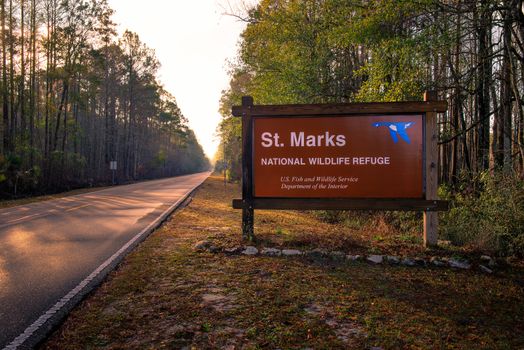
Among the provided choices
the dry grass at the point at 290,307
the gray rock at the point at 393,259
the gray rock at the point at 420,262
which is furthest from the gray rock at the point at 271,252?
the gray rock at the point at 420,262

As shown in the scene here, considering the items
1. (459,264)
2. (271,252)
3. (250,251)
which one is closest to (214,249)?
(250,251)

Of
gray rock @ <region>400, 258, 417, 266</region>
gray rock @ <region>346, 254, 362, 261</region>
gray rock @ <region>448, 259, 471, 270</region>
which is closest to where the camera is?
Result: gray rock @ <region>448, 259, 471, 270</region>

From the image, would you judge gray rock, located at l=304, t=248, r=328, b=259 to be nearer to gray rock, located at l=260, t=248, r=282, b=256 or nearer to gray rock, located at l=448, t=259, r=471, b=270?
gray rock, located at l=260, t=248, r=282, b=256

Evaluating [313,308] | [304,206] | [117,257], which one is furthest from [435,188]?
[117,257]

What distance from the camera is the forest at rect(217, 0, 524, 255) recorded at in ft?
23.9

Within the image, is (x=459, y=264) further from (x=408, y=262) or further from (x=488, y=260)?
(x=408, y=262)

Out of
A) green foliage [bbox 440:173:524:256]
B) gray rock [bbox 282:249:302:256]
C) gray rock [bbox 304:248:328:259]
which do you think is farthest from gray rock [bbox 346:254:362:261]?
green foliage [bbox 440:173:524:256]

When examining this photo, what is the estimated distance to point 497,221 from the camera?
6.59m

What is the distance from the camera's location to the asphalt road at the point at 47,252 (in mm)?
4027

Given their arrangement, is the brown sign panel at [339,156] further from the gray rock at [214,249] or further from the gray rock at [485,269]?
the gray rock at [485,269]

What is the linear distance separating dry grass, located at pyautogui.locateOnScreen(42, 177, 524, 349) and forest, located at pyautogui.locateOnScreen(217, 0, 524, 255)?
2.52 meters

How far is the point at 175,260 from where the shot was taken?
5.96 m

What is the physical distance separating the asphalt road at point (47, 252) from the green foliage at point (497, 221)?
7329 mm

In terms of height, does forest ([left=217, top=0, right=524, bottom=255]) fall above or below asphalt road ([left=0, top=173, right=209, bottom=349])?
above
